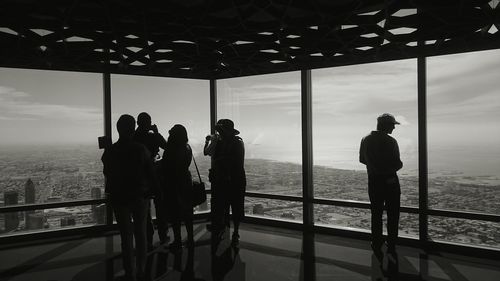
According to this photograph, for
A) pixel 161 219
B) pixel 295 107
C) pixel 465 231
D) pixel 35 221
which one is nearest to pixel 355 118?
pixel 295 107

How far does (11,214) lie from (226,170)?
3751 millimetres

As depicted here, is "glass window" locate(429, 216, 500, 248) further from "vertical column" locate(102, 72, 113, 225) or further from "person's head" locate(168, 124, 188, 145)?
"vertical column" locate(102, 72, 113, 225)

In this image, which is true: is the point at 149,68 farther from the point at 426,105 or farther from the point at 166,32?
the point at 426,105

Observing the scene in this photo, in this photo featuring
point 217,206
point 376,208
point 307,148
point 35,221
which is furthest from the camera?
point 307,148

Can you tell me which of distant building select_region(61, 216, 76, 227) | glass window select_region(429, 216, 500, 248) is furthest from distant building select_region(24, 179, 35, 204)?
glass window select_region(429, 216, 500, 248)

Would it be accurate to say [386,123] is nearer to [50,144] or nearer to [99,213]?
[99,213]

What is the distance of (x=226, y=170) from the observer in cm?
470

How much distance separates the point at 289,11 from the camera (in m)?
3.73

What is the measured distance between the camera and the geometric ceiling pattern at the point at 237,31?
3.42 meters

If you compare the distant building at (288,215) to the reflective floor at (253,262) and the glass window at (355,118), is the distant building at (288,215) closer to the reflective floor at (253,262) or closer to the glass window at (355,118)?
the glass window at (355,118)

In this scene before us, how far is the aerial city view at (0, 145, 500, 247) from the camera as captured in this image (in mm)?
4898

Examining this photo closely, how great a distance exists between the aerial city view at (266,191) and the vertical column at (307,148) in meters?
0.12

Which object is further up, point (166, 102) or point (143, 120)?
point (166, 102)

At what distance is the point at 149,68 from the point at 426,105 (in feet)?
15.6
